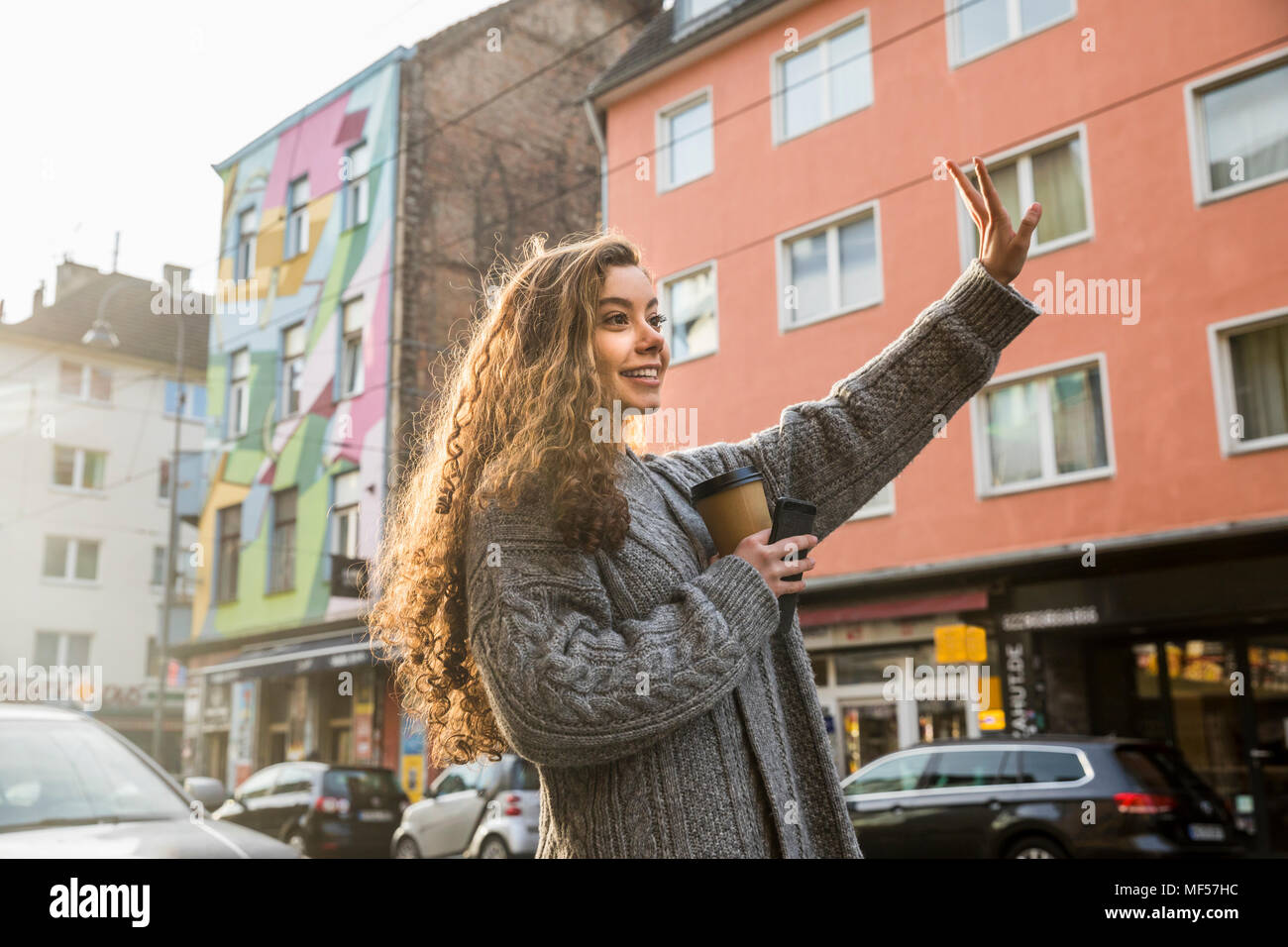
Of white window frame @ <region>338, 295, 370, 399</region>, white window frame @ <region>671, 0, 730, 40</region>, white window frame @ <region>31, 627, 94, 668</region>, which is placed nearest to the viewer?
white window frame @ <region>671, 0, 730, 40</region>

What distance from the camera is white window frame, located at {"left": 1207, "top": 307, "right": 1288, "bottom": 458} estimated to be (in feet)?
38.5

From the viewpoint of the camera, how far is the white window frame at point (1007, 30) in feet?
44.0

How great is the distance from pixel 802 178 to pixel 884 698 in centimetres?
658

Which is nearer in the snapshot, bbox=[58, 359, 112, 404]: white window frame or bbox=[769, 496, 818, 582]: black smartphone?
bbox=[769, 496, 818, 582]: black smartphone

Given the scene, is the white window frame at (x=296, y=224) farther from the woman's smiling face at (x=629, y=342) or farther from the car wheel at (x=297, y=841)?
the woman's smiling face at (x=629, y=342)

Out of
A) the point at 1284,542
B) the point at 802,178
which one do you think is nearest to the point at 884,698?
the point at 1284,542

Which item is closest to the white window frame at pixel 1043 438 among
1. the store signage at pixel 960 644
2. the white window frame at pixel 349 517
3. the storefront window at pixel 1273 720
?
the store signage at pixel 960 644

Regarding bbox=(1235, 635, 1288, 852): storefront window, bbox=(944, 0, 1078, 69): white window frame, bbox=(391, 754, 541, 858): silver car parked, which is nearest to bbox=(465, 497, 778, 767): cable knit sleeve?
bbox=(391, 754, 541, 858): silver car parked

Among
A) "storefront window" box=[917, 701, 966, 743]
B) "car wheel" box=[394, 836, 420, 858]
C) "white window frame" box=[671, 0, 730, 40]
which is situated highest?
"white window frame" box=[671, 0, 730, 40]

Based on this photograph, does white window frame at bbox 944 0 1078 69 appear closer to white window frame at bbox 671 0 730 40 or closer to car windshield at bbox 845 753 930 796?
white window frame at bbox 671 0 730 40

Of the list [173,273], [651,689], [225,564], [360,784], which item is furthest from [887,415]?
[225,564]

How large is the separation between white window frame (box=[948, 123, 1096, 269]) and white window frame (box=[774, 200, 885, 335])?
1.08m
